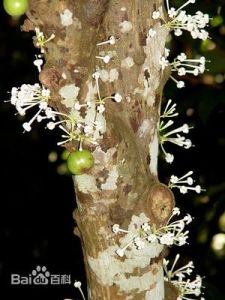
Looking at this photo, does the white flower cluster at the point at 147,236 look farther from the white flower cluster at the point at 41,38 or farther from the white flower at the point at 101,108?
the white flower cluster at the point at 41,38

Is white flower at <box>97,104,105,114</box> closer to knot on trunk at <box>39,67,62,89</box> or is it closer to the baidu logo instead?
knot on trunk at <box>39,67,62,89</box>

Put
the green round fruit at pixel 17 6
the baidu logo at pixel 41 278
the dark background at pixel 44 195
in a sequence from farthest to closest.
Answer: the baidu logo at pixel 41 278 → the dark background at pixel 44 195 → the green round fruit at pixel 17 6

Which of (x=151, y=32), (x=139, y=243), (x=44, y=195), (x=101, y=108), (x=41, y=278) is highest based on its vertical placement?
(x=44, y=195)

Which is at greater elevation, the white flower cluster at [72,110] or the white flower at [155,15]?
the white flower at [155,15]

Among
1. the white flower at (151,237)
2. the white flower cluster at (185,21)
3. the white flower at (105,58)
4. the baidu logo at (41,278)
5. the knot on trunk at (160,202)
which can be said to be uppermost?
the baidu logo at (41,278)

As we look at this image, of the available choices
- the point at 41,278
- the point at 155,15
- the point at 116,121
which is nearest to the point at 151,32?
the point at 155,15

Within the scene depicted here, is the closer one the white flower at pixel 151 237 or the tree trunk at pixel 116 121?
the tree trunk at pixel 116 121

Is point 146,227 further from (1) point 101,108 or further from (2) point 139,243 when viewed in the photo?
(1) point 101,108

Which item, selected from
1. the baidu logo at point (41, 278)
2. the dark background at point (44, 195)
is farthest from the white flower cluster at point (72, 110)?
the baidu logo at point (41, 278)
